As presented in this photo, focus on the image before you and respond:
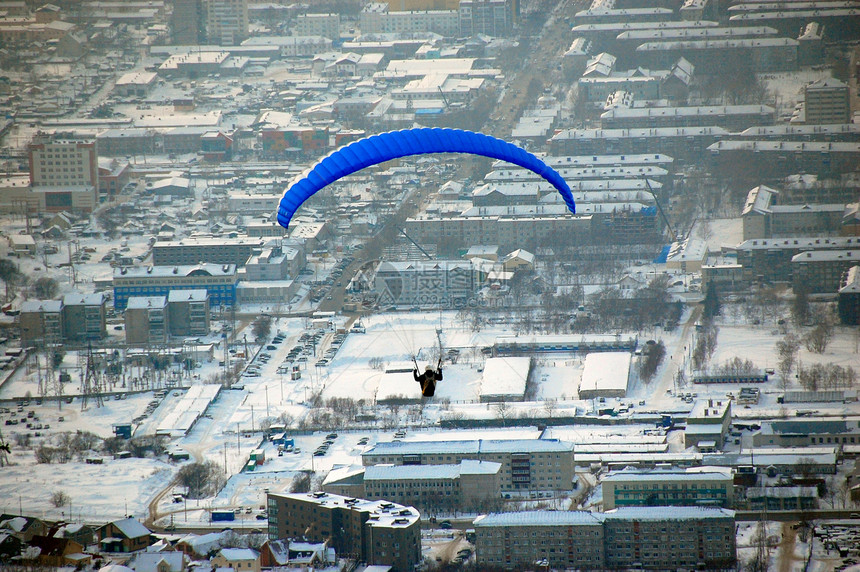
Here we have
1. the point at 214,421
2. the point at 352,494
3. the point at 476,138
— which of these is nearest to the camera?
Answer: the point at 476,138

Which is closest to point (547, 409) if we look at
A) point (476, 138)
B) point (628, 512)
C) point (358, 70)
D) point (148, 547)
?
point (628, 512)

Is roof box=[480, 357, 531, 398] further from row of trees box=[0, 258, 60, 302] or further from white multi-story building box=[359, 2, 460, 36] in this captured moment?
white multi-story building box=[359, 2, 460, 36]

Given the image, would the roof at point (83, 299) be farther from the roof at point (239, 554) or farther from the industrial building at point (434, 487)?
the roof at point (239, 554)

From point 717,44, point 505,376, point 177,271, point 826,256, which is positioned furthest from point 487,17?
point 505,376

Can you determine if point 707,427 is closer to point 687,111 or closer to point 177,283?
point 177,283

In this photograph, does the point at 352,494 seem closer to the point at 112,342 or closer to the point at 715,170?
the point at 112,342

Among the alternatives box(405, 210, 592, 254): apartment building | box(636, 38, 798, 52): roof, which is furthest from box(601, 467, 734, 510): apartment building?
box(636, 38, 798, 52): roof
